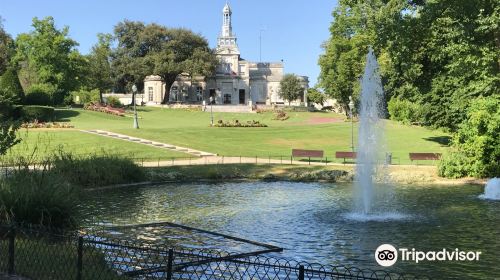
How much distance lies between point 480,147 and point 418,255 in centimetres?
1647

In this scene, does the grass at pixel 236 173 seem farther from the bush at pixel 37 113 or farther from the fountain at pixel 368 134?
the bush at pixel 37 113

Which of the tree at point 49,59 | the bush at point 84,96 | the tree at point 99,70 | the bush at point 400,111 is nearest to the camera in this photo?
the bush at point 400,111

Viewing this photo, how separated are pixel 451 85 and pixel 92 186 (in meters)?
29.4

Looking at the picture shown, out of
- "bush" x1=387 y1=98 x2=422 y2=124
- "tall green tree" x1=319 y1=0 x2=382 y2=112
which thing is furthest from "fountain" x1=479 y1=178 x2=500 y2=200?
"bush" x1=387 y1=98 x2=422 y2=124

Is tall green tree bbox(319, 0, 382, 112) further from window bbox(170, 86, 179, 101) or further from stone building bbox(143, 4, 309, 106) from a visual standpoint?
window bbox(170, 86, 179, 101)

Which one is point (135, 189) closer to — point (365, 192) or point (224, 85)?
point (365, 192)

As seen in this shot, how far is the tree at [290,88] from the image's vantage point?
104812 mm

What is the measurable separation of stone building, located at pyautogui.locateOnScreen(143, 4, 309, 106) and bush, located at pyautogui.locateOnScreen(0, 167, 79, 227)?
94.8 meters

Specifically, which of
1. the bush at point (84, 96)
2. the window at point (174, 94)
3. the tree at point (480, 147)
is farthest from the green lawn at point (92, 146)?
the window at point (174, 94)

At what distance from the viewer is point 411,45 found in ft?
105

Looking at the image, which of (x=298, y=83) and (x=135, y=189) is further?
(x=298, y=83)

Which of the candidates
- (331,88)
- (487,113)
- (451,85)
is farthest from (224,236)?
(331,88)

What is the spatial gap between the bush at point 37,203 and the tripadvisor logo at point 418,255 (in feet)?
→ 22.9

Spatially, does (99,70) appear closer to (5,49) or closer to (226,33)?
(5,49)
